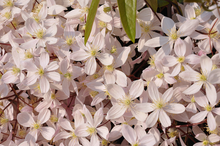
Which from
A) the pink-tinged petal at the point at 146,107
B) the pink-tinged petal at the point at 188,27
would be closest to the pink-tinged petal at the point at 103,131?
the pink-tinged petal at the point at 146,107

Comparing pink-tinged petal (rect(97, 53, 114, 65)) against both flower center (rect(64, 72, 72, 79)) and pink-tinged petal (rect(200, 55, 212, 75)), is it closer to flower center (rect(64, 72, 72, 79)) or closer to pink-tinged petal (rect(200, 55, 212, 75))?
flower center (rect(64, 72, 72, 79))

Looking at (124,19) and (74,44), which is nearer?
(124,19)

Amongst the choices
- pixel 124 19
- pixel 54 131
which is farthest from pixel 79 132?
pixel 124 19

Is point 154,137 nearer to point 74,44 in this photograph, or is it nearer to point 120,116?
point 120,116

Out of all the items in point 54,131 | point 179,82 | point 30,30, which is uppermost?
point 30,30

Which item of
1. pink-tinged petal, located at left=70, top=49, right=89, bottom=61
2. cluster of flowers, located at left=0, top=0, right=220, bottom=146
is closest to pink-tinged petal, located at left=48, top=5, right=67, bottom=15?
cluster of flowers, located at left=0, top=0, right=220, bottom=146

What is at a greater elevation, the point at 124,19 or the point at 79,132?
the point at 124,19

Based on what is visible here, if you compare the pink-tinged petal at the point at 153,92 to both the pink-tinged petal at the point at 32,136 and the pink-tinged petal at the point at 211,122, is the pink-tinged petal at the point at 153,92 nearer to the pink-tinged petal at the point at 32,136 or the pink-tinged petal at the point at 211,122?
the pink-tinged petal at the point at 211,122
